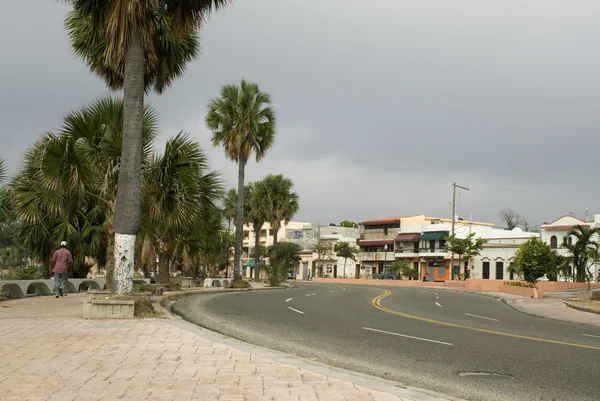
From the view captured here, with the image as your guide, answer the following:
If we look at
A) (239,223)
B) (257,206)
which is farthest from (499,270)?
(239,223)

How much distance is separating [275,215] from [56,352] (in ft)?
196

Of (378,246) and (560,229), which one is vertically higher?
(560,229)

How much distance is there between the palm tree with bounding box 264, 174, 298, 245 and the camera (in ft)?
226

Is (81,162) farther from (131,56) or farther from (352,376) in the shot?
(352,376)

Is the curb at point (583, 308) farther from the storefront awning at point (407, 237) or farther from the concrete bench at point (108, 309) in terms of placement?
the storefront awning at point (407, 237)

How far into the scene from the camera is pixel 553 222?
66625 millimetres

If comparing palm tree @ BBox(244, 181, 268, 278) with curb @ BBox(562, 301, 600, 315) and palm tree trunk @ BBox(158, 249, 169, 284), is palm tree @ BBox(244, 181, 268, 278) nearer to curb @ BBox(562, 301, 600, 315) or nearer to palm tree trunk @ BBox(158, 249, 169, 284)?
palm tree trunk @ BBox(158, 249, 169, 284)

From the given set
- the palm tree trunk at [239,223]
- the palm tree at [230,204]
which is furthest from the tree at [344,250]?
the palm tree trunk at [239,223]

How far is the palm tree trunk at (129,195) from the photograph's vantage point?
14.3 meters

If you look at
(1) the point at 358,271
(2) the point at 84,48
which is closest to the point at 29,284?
(2) the point at 84,48

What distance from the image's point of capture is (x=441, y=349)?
1116 centimetres

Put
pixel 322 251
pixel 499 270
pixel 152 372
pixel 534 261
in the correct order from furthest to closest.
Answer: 1. pixel 322 251
2. pixel 499 270
3. pixel 534 261
4. pixel 152 372

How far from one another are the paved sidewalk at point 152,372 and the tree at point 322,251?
84.9 meters

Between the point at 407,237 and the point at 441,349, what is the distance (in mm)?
76817
